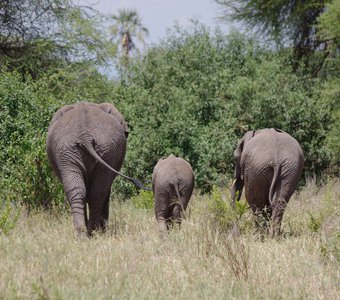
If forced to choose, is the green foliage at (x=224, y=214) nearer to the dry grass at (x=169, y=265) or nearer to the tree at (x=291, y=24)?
the dry grass at (x=169, y=265)

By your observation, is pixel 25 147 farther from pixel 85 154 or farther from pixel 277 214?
pixel 277 214

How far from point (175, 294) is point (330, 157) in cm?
1324

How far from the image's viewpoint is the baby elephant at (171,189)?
29.4 feet

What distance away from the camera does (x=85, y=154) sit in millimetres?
8570

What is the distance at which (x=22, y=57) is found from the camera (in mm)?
19734

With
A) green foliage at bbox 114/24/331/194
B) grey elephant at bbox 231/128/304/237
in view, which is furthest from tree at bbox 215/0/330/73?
grey elephant at bbox 231/128/304/237

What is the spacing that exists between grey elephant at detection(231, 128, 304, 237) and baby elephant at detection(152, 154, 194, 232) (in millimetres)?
800

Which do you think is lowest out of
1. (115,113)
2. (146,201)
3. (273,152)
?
(146,201)

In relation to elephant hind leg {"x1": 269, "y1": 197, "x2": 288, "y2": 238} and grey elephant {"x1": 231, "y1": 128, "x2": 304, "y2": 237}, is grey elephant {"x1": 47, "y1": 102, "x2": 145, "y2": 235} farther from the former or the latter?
elephant hind leg {"x1": 269, "y1": 197, "x2": 288, "y2": 238}

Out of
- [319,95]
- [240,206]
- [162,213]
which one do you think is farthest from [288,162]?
[319,95]

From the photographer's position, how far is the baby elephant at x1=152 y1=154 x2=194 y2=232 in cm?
896

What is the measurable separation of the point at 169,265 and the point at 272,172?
291cm

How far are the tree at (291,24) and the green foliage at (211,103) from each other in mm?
955

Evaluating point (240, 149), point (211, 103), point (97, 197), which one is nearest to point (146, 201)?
point (240, 149)
